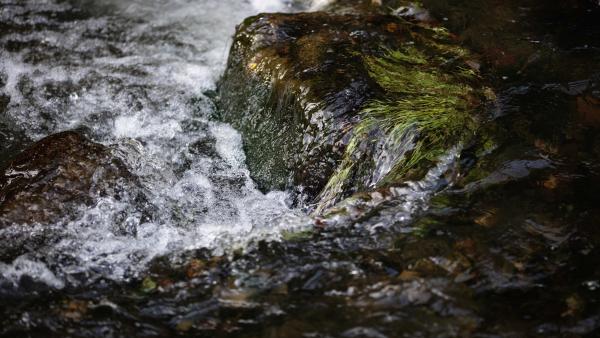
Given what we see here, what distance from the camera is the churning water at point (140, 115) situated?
3.74 metres

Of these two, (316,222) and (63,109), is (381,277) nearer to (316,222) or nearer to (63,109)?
(316,222)

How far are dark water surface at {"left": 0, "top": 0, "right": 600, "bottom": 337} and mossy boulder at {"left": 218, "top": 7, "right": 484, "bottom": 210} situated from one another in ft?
0.77

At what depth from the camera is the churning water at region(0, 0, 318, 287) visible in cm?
374

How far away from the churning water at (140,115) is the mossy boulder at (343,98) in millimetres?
349

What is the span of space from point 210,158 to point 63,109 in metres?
1.96

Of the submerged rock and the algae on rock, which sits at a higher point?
the algae on rock

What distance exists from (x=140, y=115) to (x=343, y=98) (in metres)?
2.42

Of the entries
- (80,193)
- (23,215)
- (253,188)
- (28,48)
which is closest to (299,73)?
(253,188)

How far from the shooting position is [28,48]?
7121 mm

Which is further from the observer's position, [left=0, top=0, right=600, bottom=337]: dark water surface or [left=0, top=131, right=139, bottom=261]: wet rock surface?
[left=0, top=131, right=139, bottom=261]: wet rock surface

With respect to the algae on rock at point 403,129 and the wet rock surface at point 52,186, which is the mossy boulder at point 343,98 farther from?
the wet rock surface at point 52,186

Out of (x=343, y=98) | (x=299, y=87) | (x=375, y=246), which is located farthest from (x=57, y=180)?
(x=375, y=246)

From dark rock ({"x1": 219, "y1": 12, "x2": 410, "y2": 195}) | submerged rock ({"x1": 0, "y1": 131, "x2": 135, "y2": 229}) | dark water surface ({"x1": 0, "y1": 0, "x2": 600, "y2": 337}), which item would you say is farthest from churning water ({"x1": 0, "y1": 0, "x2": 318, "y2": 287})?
dark rock ({"x1": 219, "y1": 12, "x2": 410, "y2": 195})

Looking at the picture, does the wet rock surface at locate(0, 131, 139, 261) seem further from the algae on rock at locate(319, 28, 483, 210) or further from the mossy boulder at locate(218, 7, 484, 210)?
the algae on rock at locate(319, 28, 483, 210)
